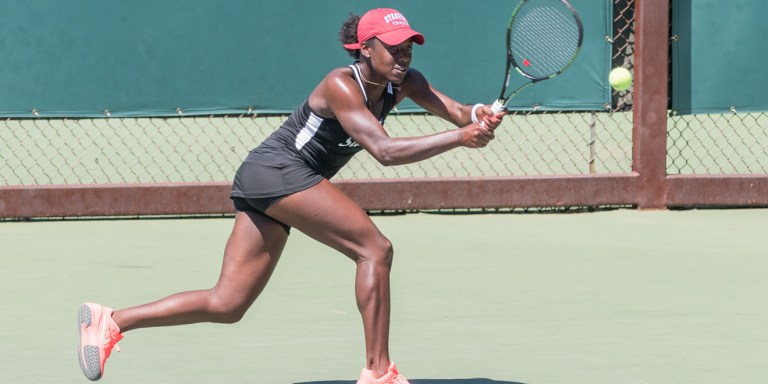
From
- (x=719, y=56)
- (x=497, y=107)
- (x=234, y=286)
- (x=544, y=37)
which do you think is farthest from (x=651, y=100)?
(x=234, y=286)

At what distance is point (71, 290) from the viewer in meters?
6.54

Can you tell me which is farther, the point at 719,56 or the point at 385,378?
the point at 719,56

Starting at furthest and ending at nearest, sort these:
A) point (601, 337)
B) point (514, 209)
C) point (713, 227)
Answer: point (514, 209)
point (713, 227)
point (601, 337)

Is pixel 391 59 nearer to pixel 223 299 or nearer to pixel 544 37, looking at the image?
pixel 223 299

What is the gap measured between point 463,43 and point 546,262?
1907mm

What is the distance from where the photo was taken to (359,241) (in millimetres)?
4629

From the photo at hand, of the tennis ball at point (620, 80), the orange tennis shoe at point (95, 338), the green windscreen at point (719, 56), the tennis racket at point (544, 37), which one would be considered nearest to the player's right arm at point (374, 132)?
the orange tennis shoe at point (95, 338)

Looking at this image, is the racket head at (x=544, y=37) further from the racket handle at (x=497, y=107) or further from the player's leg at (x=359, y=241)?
the player's leg at (x=359, y=241)

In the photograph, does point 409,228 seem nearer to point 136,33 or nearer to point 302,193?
point 136,33

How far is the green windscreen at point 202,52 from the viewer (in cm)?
843

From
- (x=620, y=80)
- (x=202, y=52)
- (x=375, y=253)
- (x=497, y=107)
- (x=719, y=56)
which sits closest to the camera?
(x=497, y=107)

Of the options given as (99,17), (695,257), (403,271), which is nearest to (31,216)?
(99,17)

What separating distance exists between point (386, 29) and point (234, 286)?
3.23ft

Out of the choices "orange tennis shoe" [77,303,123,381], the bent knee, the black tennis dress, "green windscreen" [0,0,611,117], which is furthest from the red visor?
"green windscreen" [0,0,611,117]
